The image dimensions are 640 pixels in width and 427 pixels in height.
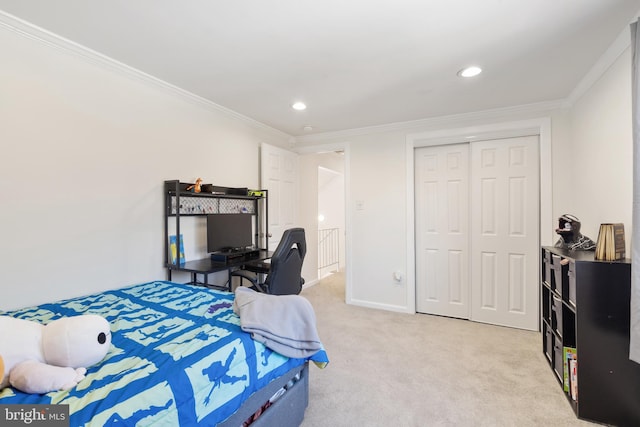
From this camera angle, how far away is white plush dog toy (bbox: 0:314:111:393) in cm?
96

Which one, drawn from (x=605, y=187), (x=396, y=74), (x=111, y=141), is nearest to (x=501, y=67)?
(x=396, y=74)

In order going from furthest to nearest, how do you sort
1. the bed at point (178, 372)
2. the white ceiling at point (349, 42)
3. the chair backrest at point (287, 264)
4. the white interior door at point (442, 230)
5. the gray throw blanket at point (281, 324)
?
the white interior door at point (442, 230)
the chair backrest at point (287, 264)
the white ceiling at point (349, 42)
the gray throw blanket at point (281, 324)
the bed at point (178, 372)

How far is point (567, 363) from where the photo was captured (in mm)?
1896

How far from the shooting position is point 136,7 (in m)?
1.55

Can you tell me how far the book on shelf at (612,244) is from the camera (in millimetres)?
1665

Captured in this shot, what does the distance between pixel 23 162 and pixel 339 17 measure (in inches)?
81.4

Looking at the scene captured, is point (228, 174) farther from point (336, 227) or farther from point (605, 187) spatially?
point (336, 227)

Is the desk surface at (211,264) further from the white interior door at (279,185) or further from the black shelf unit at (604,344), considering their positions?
the black shelf unit at (604,344)

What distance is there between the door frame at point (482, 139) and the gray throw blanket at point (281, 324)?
7.40 ft

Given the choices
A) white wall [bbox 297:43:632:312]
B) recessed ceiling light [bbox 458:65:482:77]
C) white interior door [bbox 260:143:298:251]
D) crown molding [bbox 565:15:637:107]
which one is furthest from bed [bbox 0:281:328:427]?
crown molding [bbox 565:15:637:107]

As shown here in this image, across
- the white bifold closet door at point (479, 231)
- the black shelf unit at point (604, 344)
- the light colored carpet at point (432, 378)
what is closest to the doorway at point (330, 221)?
the white bifold closet door at point (479, 231)

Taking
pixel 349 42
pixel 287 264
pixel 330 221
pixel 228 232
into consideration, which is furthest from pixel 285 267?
pixel 330 221

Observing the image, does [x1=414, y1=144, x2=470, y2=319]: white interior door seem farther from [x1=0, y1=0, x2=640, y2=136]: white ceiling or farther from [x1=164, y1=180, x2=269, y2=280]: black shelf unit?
[x1=164, y1=180, x2=269, y2=280]: black shelf unit

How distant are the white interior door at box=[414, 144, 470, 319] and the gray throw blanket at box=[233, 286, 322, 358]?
2.42 metres
